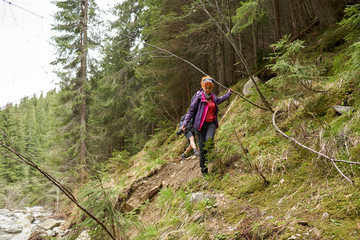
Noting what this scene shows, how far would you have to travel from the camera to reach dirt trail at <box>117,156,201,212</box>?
572cm

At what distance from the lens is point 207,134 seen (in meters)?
4.46

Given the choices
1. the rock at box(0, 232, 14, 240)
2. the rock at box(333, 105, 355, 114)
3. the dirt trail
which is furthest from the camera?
the rock at box(0, 232, 14, 240)

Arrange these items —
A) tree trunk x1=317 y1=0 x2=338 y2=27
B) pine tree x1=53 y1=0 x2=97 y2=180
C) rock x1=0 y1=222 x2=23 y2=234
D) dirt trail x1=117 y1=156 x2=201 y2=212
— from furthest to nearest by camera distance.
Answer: pine tree x1=53 y1=0 x2=97 y2=180, rock x1=0 y1=222 x2=23 y2=234, tree trunk x1=317 y1=0 x2=338 y2=27, dirt trail x1=117 y1=156 x2=201 y2=212

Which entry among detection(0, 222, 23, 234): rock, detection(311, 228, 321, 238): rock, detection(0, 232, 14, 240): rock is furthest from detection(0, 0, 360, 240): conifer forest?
detection(0, 222, 23, 234): rock

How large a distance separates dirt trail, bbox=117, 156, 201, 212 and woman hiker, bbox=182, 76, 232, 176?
114 centimetres

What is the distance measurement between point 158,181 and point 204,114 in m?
3.24

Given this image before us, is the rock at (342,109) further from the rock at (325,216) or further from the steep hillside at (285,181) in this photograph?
the rock at (325,216)

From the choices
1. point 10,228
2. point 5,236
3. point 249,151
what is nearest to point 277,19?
point 249,151

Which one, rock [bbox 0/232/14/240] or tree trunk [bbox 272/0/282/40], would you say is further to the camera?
rock [bbox 0/232/14/240]

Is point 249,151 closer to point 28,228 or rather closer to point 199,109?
point 199,109

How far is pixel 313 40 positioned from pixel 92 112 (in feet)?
53.7

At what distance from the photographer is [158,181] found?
262 inches

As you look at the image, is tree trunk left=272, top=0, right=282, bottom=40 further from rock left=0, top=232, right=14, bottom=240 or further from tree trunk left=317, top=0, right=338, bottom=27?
rock left=0, top=232, right=14, bottom=240

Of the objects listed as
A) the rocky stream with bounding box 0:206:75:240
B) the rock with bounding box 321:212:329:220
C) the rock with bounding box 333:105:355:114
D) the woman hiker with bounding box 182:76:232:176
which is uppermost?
the woman hiker with bounding box 182:76:232:176
